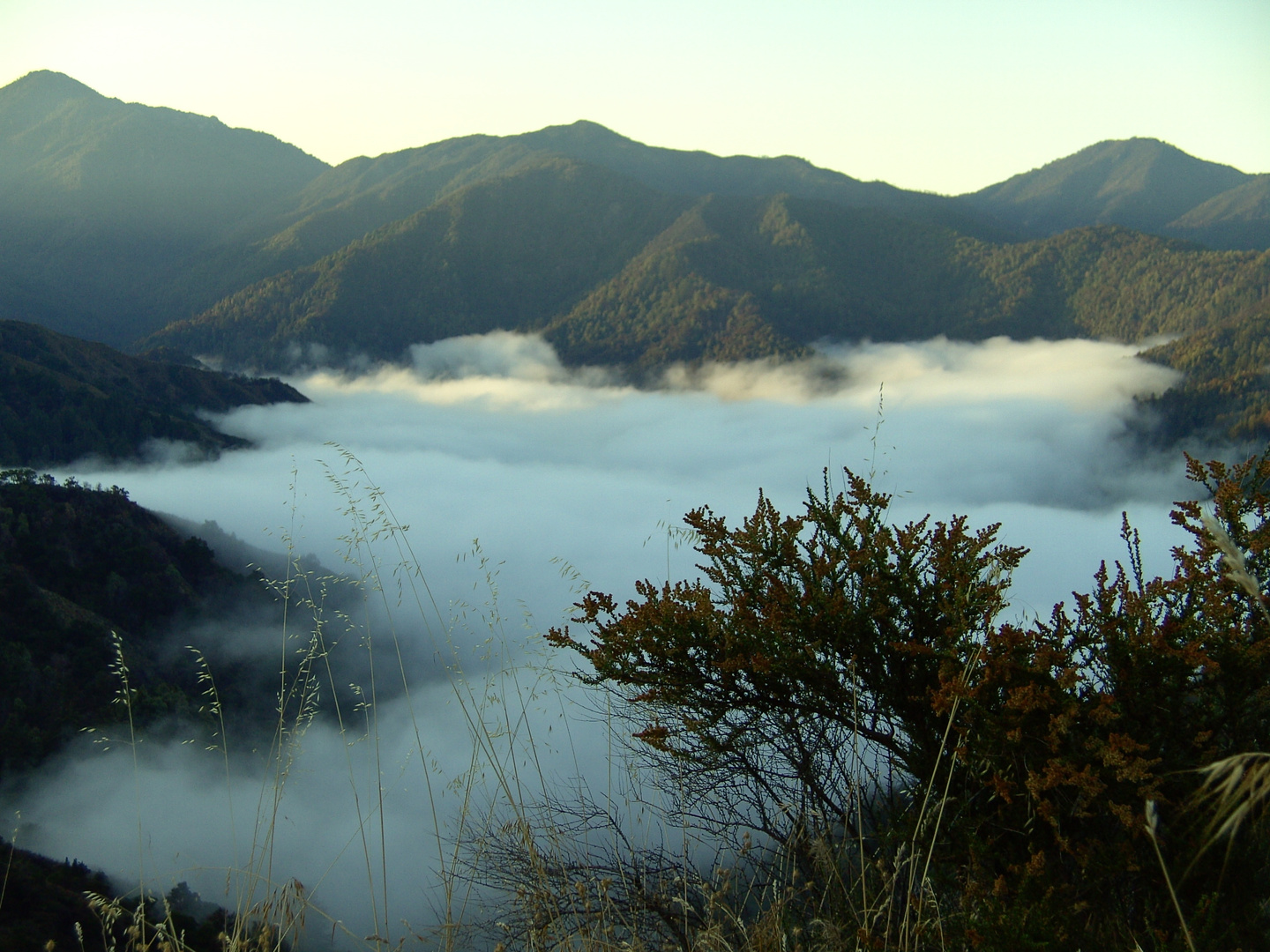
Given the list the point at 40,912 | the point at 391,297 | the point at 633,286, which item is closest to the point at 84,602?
the point at 40,912

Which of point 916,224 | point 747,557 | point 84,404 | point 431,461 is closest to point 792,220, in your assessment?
point 916,224

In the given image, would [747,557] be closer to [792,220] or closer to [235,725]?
[235,725]

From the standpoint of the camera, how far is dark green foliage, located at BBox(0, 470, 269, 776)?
2530cm

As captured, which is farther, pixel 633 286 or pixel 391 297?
pixel 633 286

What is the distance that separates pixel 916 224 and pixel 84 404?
171 meters

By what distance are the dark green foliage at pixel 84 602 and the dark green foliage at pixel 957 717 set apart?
24.5 m

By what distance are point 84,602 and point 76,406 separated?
4203 centimetres

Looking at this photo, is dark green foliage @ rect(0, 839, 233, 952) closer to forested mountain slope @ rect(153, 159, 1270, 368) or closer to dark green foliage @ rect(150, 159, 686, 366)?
forested mountain slope @ rect(153, 159, 1270, 368)

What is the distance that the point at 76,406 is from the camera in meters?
65.1

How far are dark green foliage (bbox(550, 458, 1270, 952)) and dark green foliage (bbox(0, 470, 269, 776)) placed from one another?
80.2 feet

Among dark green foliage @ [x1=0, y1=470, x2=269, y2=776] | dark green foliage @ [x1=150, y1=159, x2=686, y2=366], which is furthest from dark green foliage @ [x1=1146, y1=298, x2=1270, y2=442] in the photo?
dark green foliage @ [x1=150, y1=159, x2=686, y2=366]

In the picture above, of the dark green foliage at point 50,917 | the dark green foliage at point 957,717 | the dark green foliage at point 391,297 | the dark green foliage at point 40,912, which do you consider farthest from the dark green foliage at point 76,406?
the dark green foliage at point 391,297

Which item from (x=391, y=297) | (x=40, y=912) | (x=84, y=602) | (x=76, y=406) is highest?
(x=391, y=297)

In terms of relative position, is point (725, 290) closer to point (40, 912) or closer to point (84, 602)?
point (84, 602)
